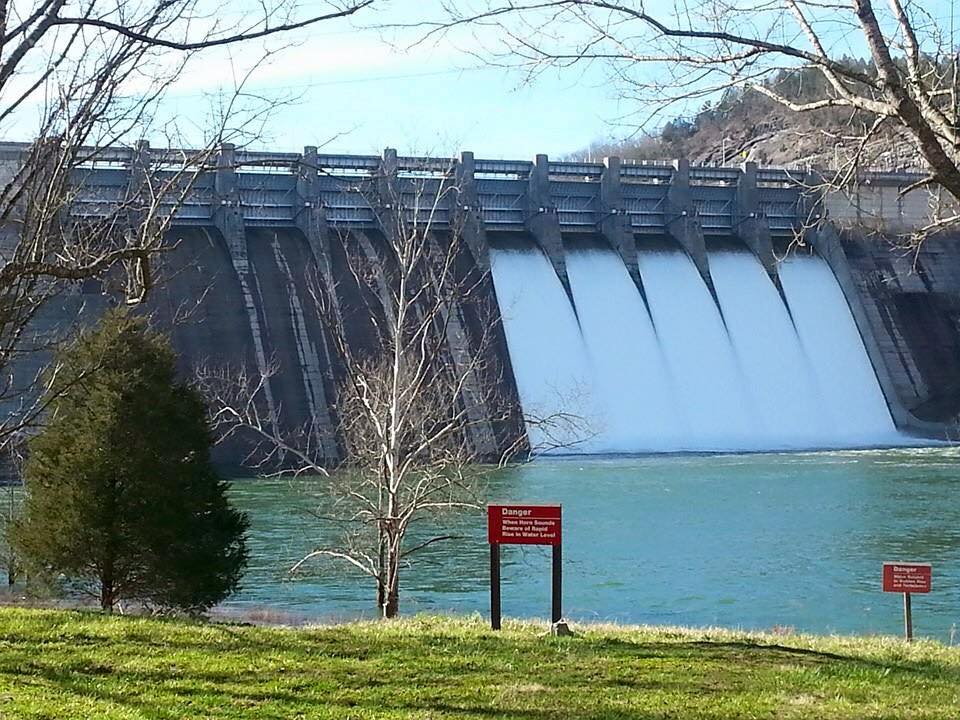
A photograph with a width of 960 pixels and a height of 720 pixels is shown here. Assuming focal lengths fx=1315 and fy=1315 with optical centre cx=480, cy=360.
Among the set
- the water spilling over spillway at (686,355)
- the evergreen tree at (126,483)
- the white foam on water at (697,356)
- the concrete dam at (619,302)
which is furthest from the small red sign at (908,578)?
the white foam on water at (697,356)

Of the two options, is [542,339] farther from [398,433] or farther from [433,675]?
[433,675]

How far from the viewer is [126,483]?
1002 centimetres

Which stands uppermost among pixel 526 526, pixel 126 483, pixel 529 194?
pixel 529 194

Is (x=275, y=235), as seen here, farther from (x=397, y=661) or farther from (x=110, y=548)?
(x=397, y=661)

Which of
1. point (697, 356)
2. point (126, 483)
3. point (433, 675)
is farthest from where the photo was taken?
point (697, 356)

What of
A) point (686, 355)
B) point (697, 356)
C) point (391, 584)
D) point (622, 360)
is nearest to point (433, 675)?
point (391, 584)

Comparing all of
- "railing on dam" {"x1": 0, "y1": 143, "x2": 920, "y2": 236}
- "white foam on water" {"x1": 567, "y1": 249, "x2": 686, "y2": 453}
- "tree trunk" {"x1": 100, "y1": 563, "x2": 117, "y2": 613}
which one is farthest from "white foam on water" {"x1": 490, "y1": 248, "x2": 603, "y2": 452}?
"tree trunk" {"x1": 100, "y1": 563, "x2": 117, "y2": 613}

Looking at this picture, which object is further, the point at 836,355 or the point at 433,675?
the point at 836,355

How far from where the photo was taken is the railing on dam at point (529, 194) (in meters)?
33.6

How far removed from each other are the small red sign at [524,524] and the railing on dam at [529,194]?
74.6ft

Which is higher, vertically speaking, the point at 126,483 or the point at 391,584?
the point at 126,483

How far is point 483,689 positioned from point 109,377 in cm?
567

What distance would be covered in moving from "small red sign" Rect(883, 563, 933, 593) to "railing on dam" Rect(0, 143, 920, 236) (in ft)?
70.0

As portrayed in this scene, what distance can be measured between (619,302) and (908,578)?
27798mm
